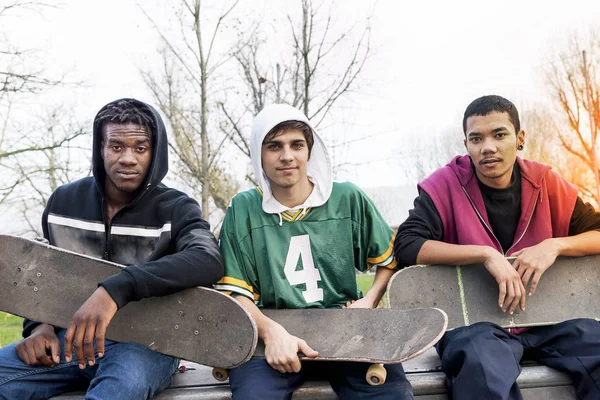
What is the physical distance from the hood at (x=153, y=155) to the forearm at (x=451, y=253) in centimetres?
129

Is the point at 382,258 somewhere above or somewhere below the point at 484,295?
above

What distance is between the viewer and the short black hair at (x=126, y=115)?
94.7 inches

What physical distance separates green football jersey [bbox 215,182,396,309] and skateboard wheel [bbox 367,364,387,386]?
1.71 ft

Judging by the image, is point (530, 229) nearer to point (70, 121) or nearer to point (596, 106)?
point (70, 121)

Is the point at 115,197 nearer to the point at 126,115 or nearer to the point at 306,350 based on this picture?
the point at 126,115

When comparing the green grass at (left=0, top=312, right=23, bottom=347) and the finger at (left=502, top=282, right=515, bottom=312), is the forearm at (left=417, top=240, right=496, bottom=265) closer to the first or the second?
the finger at (left=502, top=282, right=515, bottom=312)

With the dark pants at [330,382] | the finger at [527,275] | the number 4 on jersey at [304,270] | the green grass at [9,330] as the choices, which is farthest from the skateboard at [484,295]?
the green grass at [9,330]

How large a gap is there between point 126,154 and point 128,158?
0.03 metres

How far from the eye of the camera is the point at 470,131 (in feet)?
8.53

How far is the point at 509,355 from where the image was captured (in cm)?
213

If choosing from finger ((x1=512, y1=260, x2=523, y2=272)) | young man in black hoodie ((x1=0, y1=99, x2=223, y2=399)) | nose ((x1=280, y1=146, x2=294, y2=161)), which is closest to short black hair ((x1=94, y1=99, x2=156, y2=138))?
young man in black hoodie ((x1=0, y1=99, x2=223, y2=399))

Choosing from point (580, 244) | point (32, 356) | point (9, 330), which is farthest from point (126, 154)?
point (9, 330)

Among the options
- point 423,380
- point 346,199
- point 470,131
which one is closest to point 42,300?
point 346,199

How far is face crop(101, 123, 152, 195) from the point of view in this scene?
2.37m
